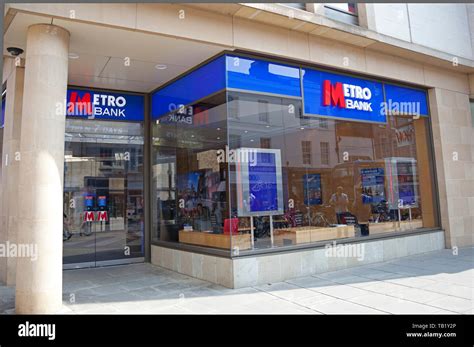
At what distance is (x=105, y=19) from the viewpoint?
6.00m

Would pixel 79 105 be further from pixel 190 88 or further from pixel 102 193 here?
pixel 190 88

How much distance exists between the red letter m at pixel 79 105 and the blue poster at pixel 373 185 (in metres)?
7.24

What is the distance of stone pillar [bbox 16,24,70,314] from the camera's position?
5414 millimetres

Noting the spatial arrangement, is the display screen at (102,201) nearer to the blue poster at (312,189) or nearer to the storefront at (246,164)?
the storefront at (246,164)

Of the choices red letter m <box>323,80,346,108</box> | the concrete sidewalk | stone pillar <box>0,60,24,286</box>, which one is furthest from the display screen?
red letter m <box>323,80,346,108</box>

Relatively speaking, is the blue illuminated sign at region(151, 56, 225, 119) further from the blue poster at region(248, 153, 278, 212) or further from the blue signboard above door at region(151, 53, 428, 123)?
the blue poster at region(248, 153, 278, 212)

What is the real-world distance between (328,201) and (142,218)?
4.81 metres

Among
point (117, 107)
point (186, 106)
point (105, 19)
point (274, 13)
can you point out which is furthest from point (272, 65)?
point (117, 107)

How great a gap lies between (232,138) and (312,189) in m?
A: 2.56

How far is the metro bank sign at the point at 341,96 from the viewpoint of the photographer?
8.31 metres

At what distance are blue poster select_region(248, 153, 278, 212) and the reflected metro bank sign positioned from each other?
3912 millimetres
